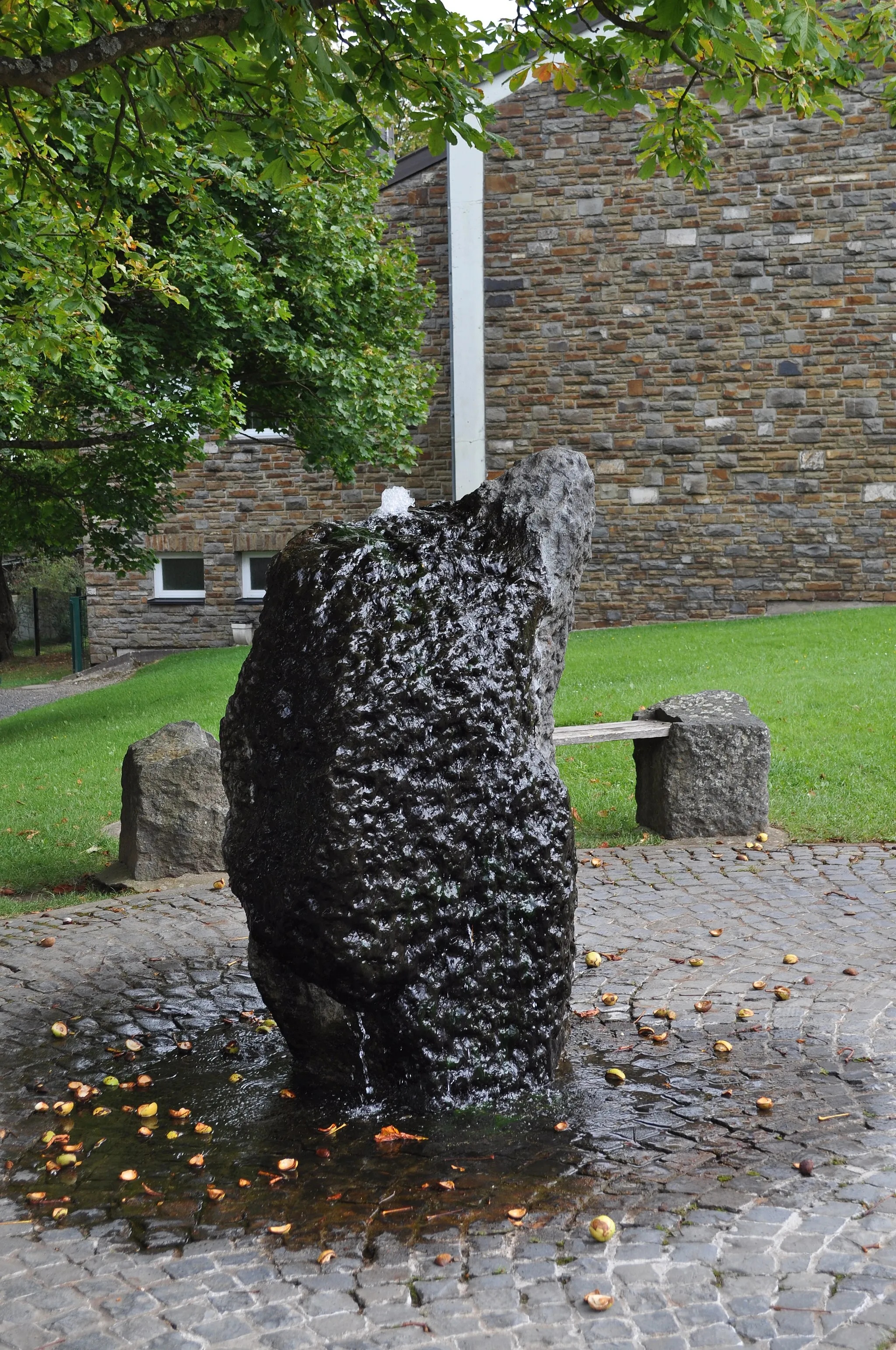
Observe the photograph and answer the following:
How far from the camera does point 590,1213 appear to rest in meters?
3.14

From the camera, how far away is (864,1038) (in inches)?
166

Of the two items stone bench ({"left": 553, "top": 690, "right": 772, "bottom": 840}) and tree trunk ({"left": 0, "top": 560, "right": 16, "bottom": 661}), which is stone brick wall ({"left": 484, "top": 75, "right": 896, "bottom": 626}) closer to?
stone bench ({"left": 553, "top": 690, "right": 772, "bottom": 840})

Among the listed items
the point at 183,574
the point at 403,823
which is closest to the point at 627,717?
the point at 403,823

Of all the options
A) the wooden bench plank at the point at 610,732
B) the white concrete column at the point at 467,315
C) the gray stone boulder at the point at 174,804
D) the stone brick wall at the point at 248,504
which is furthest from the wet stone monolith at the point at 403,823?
the stone brick wall at the point at 248,504

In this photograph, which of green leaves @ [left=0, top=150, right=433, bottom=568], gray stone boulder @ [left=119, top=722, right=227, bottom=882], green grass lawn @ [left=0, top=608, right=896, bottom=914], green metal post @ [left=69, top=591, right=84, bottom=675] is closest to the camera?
gray stone boulder @ [left=119, top=722, right=227, bottom=882]

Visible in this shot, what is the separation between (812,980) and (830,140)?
15.0 meters

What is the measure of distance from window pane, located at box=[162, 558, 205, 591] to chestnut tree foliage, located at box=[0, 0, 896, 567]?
21.6 feet

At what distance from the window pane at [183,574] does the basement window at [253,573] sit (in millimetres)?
840

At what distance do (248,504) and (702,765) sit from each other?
Answer: 43.7ft

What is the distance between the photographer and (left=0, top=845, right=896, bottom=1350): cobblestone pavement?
270cm

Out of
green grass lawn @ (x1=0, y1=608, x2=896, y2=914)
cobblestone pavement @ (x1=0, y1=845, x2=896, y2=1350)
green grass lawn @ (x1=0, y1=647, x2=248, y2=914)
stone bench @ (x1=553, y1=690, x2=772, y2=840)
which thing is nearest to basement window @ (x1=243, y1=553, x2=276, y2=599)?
green grass lawn @ (x1=0, y1=647, x2=248, y2=914)

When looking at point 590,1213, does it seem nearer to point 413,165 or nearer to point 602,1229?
point 602,1229

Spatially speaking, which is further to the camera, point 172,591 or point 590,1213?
point 172,591

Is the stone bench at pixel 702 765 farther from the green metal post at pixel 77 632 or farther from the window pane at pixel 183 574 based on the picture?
the green metal post at pixel 77 632
